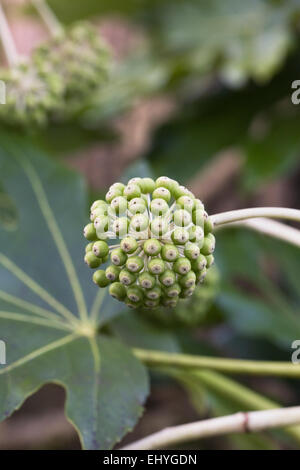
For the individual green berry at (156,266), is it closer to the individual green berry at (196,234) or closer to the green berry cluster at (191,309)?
the individual green berry at (196,234)

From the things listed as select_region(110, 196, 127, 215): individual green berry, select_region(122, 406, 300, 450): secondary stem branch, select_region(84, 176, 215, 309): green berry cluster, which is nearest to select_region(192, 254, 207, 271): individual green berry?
select_region(84, 176, 215, 309): green berry cluster

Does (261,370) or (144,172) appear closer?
(261,370)

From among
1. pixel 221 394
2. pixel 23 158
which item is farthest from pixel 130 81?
pixel 221 394

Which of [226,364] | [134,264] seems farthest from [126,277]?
[226,364]

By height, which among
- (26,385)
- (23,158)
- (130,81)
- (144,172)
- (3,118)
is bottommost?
(26,385)

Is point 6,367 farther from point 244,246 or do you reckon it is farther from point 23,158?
point 244,246

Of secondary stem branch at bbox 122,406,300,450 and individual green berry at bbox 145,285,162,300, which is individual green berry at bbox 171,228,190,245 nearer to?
individual green berry at bbox 145,285,162,300
